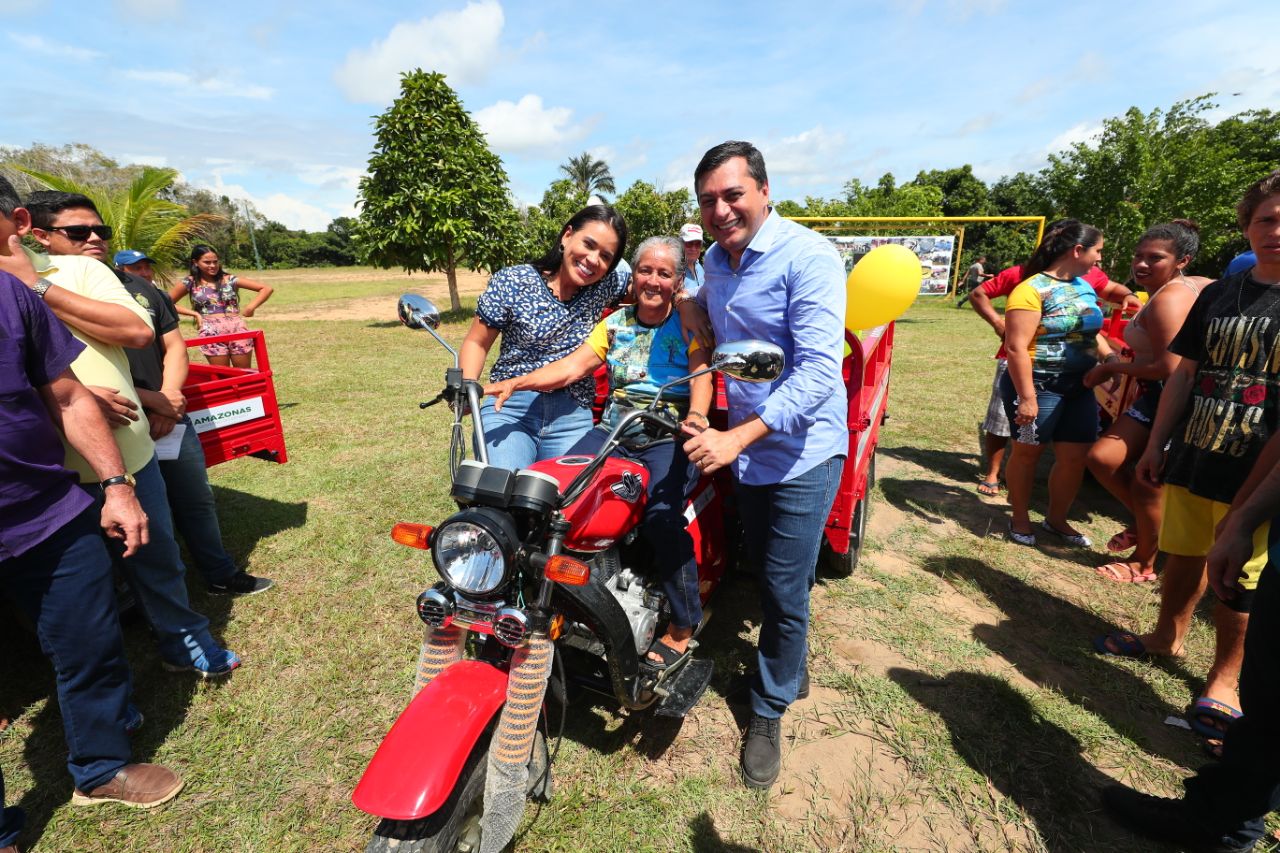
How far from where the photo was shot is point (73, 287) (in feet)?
7.59

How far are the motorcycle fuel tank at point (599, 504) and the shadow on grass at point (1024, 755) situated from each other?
1758mm

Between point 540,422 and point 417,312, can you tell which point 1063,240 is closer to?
point 540,422

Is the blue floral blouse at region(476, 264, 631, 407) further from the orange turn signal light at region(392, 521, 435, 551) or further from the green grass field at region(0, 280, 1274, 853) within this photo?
the green grass field at region(0, 280, 1274, 853)

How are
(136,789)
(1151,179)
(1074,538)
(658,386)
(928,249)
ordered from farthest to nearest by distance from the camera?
(928,249), (1151,179), (1074,538), (658,386), (136,789)

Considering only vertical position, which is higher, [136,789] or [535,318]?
[535,318]

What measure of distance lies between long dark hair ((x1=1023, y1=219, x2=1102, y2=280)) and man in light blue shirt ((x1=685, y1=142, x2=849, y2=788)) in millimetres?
2706

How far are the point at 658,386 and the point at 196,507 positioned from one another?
2806 mm

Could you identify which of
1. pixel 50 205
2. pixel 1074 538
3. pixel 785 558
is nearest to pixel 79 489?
pixel 50 205

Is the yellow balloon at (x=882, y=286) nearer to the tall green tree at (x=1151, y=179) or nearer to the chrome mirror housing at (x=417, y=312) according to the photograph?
the chrome mirror housing at (x=417, y=312)

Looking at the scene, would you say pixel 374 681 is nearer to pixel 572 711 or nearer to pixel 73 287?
pixel 572 711

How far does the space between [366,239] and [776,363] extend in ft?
57.2

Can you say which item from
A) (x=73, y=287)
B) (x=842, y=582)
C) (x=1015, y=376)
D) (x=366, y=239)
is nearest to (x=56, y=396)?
(x=73, y=287)

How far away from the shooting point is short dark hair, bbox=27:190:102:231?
2705mm

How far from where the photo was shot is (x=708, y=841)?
2182 mm
